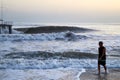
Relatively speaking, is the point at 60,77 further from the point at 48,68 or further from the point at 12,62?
the point at 12,62

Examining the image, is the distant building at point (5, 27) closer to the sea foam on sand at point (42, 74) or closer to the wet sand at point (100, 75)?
the sea foam on sand at point (42, 74)

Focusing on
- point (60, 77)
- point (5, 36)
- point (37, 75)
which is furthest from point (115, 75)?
point (5, 36)

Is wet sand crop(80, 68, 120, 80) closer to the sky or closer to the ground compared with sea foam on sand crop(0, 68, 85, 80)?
closer to the sky

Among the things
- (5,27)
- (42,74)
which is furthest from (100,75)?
(5,27)

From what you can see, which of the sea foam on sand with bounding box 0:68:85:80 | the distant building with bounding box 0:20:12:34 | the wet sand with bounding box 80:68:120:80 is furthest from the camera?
the distant building with bounding box 0:20:12:34

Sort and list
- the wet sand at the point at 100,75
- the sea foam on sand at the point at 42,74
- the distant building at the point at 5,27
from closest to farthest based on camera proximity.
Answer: the wet sand at the point at 100,75 → the sea foam on sand at the point at 42,74 → the distant building at the point at 5,27

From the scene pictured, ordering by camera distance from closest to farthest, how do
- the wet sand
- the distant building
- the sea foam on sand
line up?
the wet sand → the sea foam on sand → the distant building

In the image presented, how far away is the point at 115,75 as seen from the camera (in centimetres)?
1175

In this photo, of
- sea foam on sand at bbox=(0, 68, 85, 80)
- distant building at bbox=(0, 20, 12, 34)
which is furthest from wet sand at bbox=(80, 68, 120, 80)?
distant building at bbox=(0, 20, 12, 34)

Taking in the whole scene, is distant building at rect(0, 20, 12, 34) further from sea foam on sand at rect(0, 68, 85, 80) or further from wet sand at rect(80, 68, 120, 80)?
wet sand at rect(80, 68, 120, 80)

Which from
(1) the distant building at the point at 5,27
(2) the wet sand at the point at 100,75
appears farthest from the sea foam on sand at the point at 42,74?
(1) the distant building at the point at 5,27

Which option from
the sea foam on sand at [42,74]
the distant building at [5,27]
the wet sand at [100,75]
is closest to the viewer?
the wet sand at [100,75]

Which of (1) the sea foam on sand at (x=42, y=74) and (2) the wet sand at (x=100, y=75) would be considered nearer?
(2) the wet sand at (x=100, y=75)

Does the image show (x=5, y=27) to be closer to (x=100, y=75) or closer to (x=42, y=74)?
(x=42, y=74)
